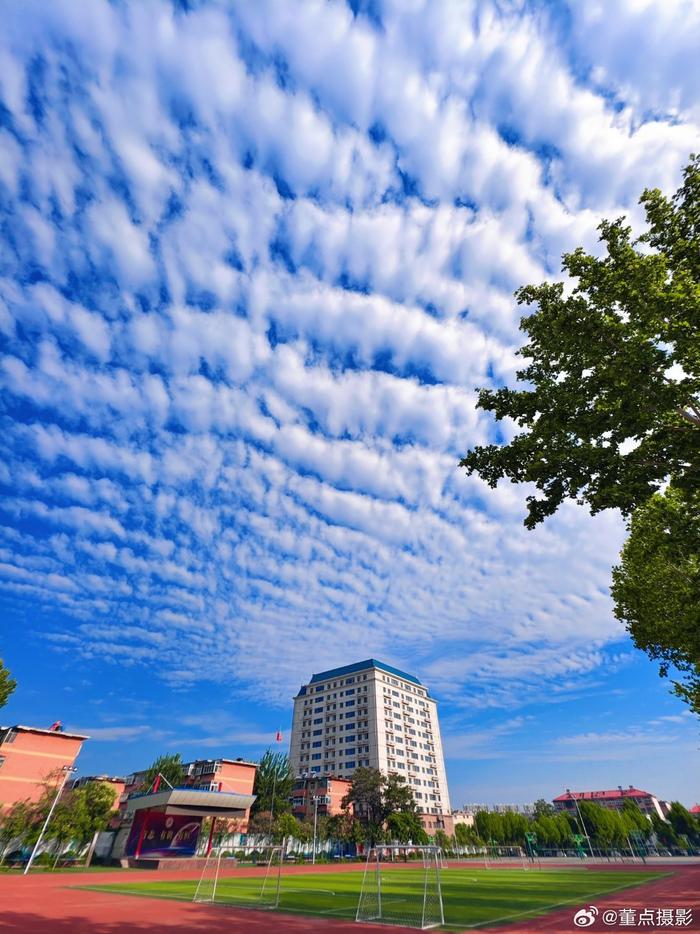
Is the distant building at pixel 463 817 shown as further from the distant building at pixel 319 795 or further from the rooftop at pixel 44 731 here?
the rooftop at pixel 44 731

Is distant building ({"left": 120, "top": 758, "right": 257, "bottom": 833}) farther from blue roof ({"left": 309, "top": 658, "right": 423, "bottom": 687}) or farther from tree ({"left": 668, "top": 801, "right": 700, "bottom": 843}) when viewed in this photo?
tree ({"left": 668, "top": 801, "right": 700, "bottom": 843})

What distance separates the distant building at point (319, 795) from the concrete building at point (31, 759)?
4224cm

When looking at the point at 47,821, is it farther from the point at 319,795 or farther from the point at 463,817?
the point at 463,817

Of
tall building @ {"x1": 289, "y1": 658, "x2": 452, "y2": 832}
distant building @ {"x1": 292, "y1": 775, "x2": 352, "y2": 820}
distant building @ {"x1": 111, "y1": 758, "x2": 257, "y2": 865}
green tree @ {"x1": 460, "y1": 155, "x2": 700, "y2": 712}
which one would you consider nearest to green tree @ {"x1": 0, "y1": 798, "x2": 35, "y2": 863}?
distant building @ {"x1": 111, "y1": 758, "x2": 257, "y2": 865}

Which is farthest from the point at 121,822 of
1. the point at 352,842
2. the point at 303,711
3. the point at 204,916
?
the point at 303,711

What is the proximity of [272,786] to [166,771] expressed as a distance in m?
14.4

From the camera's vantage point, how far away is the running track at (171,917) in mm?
12172

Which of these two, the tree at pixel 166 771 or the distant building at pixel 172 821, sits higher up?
the tree at pixel 166 771

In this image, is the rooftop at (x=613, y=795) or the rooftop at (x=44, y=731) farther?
the rooftop at (x=613, y=795)

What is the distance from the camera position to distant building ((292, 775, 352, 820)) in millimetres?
70562

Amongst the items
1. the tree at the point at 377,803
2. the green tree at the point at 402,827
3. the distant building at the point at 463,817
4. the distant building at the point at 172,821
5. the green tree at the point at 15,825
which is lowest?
the green tree at the point at 15,825

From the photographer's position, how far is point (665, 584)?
66.1 ft

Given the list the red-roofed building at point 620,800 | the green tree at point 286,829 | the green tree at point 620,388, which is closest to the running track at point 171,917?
the green tree at point 620,388

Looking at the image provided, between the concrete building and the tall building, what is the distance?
58209mm
